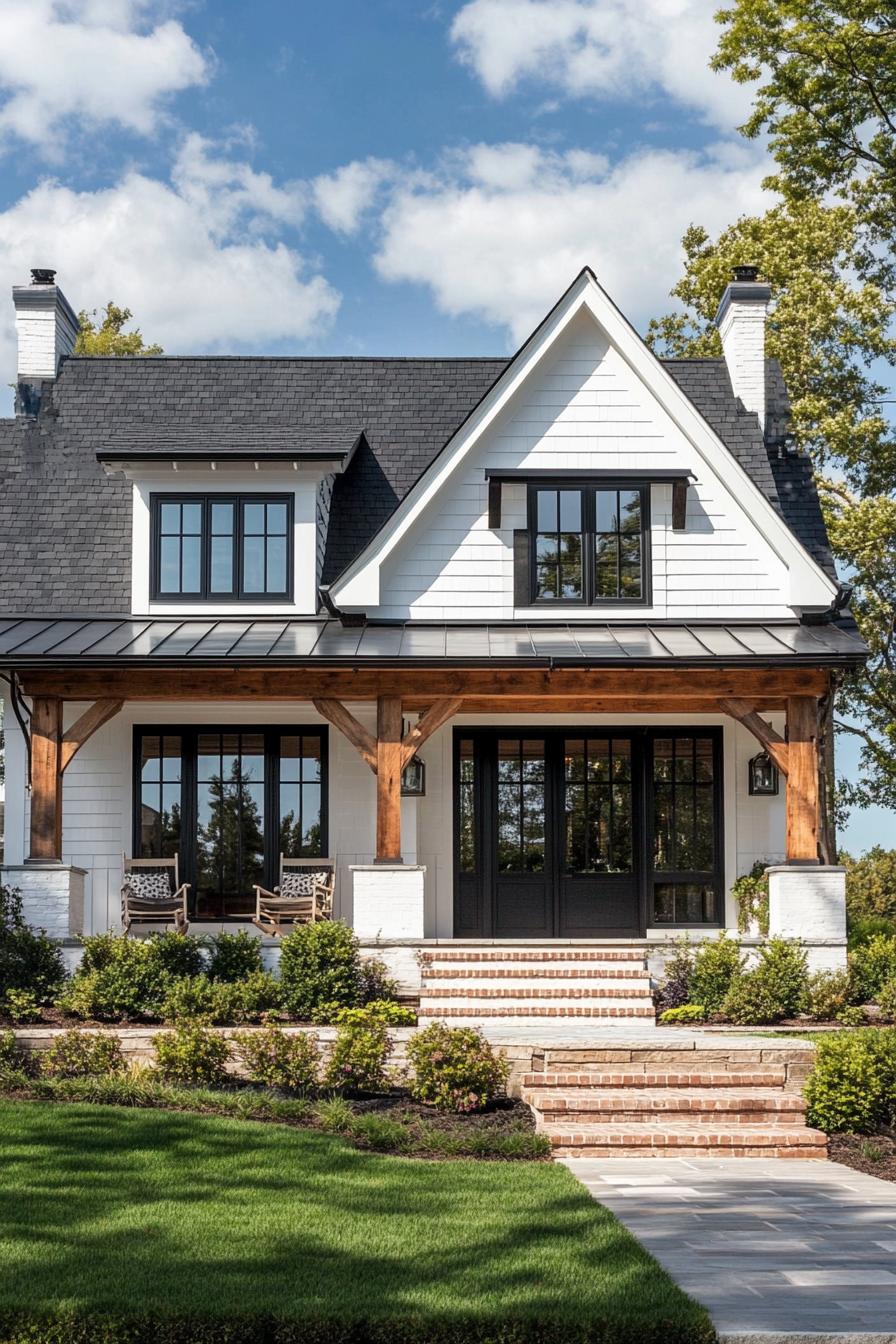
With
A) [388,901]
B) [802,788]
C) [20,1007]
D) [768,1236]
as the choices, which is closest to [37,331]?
[388,901]

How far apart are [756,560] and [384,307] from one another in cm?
737

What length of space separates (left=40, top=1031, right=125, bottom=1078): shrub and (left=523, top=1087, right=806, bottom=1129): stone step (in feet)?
11.2

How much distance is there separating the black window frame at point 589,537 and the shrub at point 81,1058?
25.1ft

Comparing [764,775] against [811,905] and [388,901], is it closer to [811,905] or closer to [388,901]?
[811,905]

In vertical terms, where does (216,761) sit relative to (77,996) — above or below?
above

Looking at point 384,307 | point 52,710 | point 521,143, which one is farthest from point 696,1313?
point 384,307

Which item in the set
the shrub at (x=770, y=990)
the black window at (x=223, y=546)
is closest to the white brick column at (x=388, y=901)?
the shrub at (x=770, y=990)

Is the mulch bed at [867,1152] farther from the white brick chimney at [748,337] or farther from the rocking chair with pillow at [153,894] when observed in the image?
the white brick chimney at [748,337]

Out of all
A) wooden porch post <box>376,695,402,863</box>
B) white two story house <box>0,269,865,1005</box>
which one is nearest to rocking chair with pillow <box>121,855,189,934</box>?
white two story house <box>0,269,865,1005</box>

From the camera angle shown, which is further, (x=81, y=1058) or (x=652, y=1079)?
(x=81, y=1058)

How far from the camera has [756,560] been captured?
17.3m

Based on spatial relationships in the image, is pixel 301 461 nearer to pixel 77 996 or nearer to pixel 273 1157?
pixel 77 996

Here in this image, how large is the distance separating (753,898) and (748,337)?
7948 mm

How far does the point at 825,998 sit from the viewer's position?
46.0 ft
